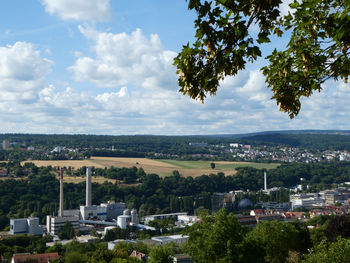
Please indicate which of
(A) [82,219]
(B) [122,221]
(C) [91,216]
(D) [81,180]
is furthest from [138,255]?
(D) [81,180]

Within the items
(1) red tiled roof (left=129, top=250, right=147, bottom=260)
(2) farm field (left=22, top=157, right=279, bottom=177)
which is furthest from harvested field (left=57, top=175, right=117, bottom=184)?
(1) red tiled roof (left=129, top=250, right=147, bottom=260)

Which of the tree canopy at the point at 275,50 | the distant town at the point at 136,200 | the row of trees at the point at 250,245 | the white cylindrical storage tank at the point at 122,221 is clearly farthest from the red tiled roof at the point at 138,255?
the tree canopy at the point at 275,50

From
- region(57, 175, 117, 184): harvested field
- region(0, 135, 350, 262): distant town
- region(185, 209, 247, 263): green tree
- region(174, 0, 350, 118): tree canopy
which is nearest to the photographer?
region(174, 0, 350, 118): tree canopy

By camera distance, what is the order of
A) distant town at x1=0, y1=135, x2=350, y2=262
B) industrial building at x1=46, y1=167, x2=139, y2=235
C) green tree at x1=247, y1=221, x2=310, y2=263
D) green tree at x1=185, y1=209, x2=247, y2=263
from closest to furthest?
green tree at x1=185, y1=209, x2=247, y2=263
green tree at x1=247, y1=221, x2=310, y2=263
distant town at x1=0, y1=135, x2=350, y2=262
industrial building at x1=46, y1=167, x2=139, y2=235

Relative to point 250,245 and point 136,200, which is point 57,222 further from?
point 250,245

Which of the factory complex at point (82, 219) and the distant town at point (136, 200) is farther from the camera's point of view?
the factory complex at point (82, 219)

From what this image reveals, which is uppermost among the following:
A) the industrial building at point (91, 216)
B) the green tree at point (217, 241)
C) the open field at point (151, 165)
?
the green tree at point (217, 241)

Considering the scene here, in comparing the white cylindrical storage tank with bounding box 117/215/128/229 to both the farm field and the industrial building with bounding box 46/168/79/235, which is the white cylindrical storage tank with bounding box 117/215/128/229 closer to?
the industrial building with bounding box 46/168/79/235

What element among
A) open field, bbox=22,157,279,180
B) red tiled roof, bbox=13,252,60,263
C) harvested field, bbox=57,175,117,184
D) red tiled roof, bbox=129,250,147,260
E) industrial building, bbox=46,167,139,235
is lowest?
industrial building, bbox=46,167,139,235

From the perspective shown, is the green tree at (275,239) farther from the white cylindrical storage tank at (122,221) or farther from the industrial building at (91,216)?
the industrial building at (91,216)
